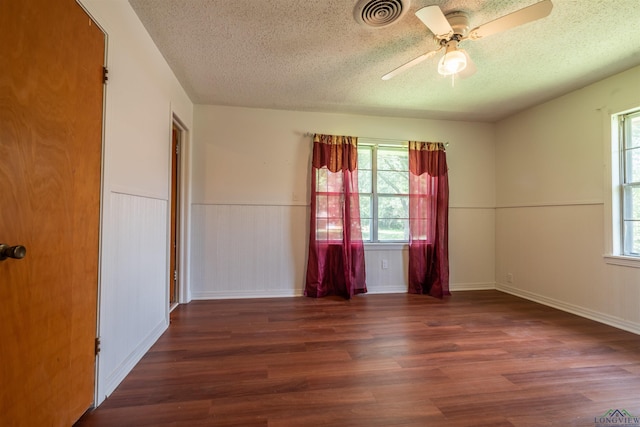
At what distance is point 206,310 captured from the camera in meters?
2.93

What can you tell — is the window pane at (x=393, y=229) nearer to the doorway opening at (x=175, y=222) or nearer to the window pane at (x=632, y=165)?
the window pane at (x=632, y=165)

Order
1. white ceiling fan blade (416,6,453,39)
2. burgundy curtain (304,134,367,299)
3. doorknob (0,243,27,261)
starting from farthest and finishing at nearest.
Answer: burgundy curtain (304,134,367,299)
white ceiling fan blade (416,6,453,39)
doorknob (0,243,27,261)

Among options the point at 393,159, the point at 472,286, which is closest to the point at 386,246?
the point at 393,159

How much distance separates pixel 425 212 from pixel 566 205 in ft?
4.83

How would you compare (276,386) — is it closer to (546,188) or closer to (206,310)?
(206,310)

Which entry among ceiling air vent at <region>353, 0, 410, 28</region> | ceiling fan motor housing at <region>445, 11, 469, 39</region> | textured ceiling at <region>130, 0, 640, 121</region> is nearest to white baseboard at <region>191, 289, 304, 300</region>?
textured ceiling at <region>130, 0, 640, 121</region>

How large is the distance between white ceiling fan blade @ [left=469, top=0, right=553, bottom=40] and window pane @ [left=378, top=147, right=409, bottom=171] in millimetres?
2009

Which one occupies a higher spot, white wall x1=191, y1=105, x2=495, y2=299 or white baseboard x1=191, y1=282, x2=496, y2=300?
white wall x1=191, y1=105, x2=495, y2=299

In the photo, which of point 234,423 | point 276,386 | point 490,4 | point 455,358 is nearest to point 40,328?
point 234,423

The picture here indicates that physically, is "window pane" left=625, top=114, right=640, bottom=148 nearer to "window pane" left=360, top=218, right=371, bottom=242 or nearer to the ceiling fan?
the ceiling fan

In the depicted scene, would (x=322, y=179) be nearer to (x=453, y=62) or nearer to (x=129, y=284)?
(x=453, y=62)

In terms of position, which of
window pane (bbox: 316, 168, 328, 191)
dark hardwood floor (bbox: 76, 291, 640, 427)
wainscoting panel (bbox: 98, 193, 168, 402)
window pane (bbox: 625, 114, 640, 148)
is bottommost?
dark hardwood floor (bbox: 76, 291, 640, 427)

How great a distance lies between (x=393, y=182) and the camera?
3.75 metres

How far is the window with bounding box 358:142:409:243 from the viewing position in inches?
146
